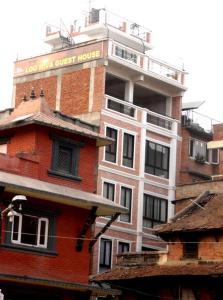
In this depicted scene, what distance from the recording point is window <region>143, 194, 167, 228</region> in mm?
58875

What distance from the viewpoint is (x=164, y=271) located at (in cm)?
4325

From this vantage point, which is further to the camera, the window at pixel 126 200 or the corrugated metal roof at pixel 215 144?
the corrugated metal roof at pixel 215 144

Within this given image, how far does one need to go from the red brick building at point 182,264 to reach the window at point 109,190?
29.9 feet

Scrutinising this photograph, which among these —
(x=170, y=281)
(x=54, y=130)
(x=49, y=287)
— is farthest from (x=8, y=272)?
(x=170, y=281)

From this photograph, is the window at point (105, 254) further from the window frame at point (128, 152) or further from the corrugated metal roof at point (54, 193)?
the corrugated metal roof at point (54, 193)

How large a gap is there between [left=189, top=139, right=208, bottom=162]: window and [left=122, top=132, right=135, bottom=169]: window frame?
7222 mm

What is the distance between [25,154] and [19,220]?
9.97 feet

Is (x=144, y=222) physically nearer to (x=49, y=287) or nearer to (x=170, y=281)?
(x=170, y=281)

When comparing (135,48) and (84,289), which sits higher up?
(135,48)

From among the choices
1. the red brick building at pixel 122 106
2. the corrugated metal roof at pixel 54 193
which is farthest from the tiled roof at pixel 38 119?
the red brick building at pixel 122 106

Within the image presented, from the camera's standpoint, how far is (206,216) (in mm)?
45000

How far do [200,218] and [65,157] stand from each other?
409 inches

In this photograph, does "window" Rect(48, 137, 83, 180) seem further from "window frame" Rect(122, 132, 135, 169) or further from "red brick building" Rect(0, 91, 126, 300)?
"window frame" Rect(122, 132, 135, 169)

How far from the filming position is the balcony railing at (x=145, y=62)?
5862 cm
